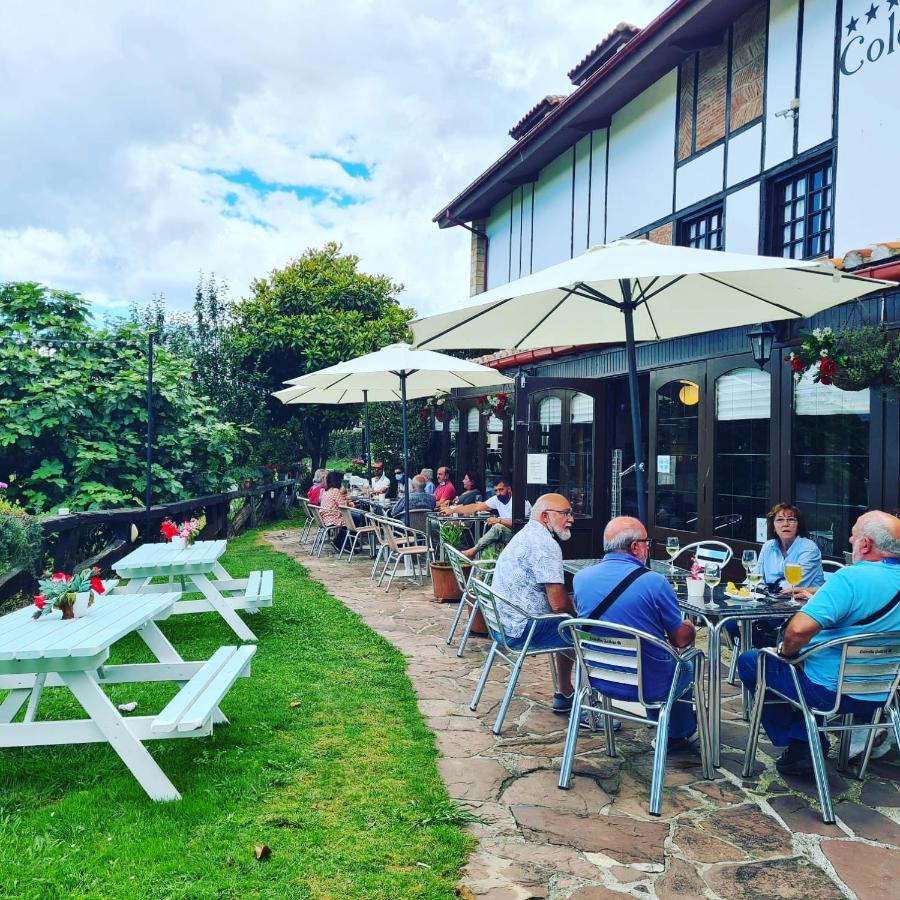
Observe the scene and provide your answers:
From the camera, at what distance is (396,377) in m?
10.6

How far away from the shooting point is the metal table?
3725mm

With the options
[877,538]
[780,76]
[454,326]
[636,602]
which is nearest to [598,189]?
[780,76]

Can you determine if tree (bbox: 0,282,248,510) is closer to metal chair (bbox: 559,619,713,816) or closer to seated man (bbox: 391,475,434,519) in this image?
seated man (bbox: 391,475,434,519)

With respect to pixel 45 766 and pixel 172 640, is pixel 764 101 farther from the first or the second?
pixel 45 766

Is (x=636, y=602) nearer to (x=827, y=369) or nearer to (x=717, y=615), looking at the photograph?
(x=717, y=615)

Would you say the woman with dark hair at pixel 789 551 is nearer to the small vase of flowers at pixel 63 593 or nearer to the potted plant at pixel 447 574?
the potted plant at pixel 447 574

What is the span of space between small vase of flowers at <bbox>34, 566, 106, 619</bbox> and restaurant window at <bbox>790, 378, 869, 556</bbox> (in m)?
5.29

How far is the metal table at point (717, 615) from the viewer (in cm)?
372

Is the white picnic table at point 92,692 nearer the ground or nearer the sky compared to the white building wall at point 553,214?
nearer the ground

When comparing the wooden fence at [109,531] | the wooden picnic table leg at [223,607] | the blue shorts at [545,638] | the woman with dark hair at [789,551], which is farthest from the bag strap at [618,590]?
the wooden fence at [109,531]

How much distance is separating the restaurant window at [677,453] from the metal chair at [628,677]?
453 cm

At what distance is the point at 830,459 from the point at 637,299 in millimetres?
2508

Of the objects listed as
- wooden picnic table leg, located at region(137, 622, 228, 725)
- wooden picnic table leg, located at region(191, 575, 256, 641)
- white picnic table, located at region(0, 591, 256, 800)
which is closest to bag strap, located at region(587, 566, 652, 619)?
white picnic table, located at region(0, 591, 256, 800)

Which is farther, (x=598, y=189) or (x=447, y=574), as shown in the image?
(x=598, y=189)
